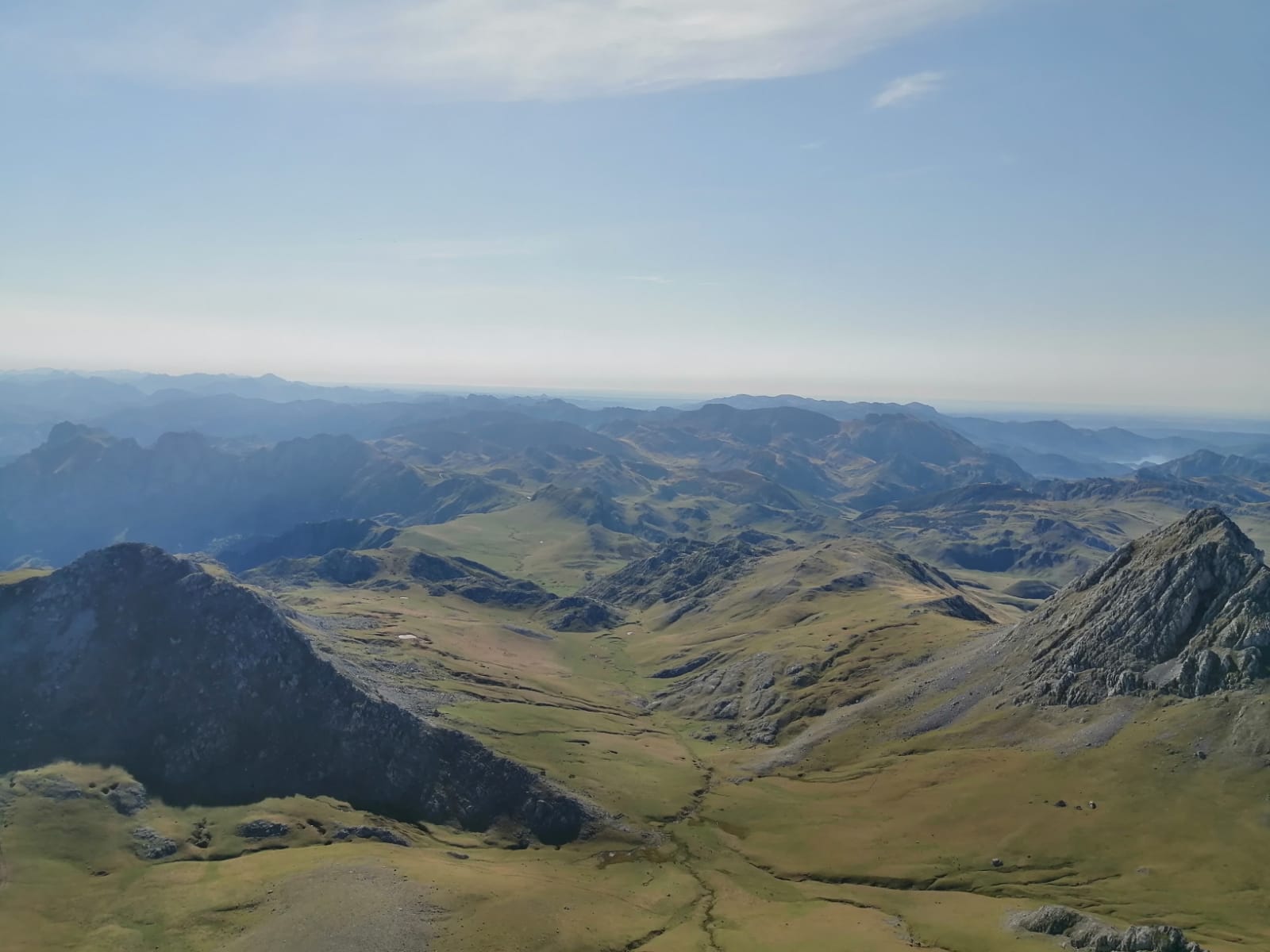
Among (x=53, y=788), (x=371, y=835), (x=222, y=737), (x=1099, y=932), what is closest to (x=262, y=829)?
(x=371, y=835)

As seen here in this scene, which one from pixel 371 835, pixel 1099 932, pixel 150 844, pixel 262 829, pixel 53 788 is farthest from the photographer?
pixel 371 835

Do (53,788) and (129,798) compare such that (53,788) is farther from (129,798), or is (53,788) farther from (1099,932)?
(1099,932)

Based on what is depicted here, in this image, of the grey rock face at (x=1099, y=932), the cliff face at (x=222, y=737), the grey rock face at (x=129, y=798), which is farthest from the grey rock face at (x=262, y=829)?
the grey rock face at (x=1099, y=932)

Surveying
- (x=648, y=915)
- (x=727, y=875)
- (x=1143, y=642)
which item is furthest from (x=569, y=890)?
(x=1143, y=642)

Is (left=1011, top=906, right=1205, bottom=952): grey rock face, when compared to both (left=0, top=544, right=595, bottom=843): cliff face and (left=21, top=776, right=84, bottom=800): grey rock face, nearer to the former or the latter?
(left=0, top=544, right=595, bottom=843): cliff face

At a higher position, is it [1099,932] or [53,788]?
[1099,932]

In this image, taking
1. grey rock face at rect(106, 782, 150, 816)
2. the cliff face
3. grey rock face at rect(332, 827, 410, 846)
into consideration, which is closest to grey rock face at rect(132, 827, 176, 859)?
grey rock face at rect(106, 782, 150, 816)
